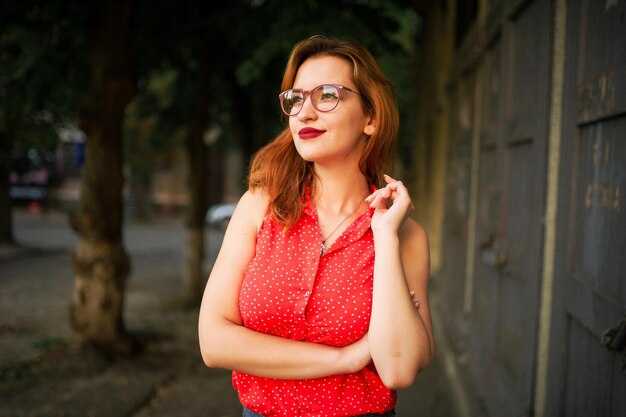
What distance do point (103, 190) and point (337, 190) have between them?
4228mm

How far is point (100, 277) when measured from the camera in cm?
568

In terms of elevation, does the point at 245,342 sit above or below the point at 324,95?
→ below

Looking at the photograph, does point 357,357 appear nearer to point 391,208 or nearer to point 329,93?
point 391,208

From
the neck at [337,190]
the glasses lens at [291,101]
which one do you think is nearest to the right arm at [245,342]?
the neck at [337,190]

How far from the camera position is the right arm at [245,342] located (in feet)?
5.62

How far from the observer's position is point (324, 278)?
5.79 ft

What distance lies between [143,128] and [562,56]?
2143 cm

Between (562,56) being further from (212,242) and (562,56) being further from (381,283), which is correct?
(212,242)

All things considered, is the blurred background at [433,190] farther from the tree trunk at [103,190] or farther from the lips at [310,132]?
the lips at [310,132]

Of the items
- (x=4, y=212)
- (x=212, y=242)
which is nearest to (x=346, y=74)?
(x=4, y=212)

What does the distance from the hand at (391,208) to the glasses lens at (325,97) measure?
0.98 feet

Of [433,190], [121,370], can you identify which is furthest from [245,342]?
[433,190]

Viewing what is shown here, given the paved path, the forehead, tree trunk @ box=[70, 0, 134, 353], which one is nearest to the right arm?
the forehead

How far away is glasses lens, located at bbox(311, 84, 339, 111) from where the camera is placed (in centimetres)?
179
